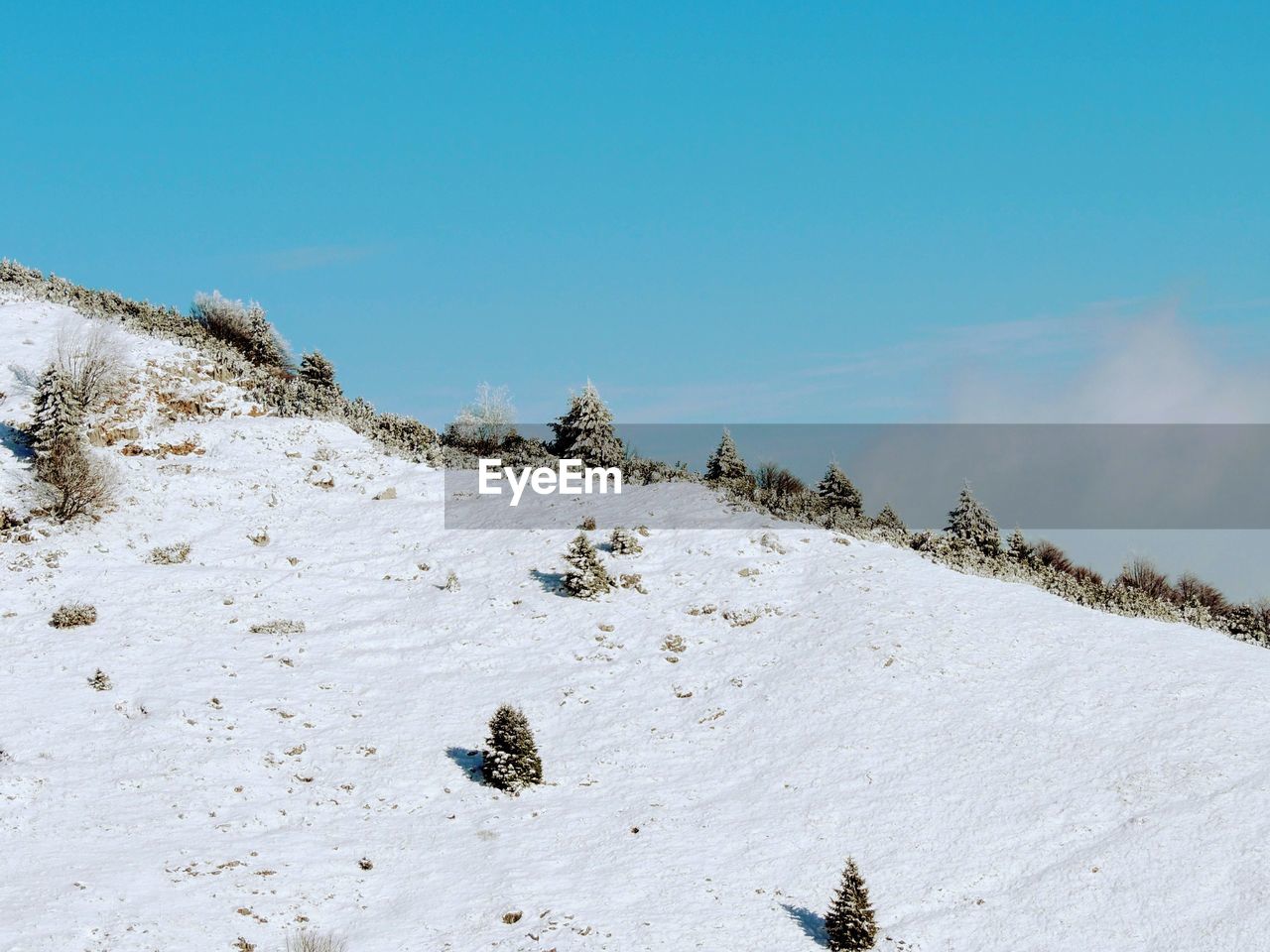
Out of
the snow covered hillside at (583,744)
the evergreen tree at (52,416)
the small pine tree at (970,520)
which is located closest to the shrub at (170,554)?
the snow covered hillside at (583,744)

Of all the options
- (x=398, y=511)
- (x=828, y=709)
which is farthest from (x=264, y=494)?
(x=828, y=709)

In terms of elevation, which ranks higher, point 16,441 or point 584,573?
point 16,441

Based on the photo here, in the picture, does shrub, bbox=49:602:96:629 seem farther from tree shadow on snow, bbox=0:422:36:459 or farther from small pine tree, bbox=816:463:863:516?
small pine tree, bbox=816:463:863:516

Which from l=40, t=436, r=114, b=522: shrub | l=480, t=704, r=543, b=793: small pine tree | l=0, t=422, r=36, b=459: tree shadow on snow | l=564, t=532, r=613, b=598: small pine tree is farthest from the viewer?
l=0, t=422, r=36, b=459: tree shadow on snow

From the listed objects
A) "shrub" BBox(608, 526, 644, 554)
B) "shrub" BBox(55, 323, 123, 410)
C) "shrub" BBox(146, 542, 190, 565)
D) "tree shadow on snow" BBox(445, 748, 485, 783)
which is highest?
"shrub" BBox(55, 323, 123, 410)

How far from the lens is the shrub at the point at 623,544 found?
3133 cm

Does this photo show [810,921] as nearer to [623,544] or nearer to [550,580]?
[550,580]

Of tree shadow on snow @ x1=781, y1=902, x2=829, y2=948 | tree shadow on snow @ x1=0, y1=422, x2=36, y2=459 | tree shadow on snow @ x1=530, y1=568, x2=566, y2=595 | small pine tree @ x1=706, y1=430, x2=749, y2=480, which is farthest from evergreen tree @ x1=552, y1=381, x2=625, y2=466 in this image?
tree shadow on snow @ x1=781, y1=902, x2=829, y2=948

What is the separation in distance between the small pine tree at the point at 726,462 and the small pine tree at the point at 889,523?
757cm

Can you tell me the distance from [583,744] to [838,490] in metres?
23.4

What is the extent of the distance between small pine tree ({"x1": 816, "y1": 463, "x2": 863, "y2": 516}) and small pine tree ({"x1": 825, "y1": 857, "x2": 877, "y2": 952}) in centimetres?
2685

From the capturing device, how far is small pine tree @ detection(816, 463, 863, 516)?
4197 centimetres

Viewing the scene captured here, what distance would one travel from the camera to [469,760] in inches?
845

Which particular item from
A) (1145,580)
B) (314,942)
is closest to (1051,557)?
(1145,580)
